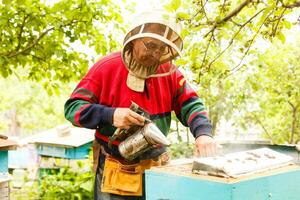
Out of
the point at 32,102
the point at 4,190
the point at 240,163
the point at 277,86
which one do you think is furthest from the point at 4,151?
the point at 32,102

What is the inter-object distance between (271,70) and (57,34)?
3.10 metres

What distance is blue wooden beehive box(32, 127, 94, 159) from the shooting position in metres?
5.93

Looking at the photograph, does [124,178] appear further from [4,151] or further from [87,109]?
[4,151]

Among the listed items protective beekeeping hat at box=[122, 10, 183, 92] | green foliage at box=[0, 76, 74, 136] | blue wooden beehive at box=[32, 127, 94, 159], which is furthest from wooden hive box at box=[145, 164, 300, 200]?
green foliage at box=[0, 76, 74, 136]

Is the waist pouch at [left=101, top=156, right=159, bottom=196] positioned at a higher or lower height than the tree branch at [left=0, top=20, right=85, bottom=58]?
lower

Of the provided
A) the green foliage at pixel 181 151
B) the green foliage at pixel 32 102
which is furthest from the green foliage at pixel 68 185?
the green foliage at pixel 32 102

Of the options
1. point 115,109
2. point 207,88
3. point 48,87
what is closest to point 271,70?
point 207,88

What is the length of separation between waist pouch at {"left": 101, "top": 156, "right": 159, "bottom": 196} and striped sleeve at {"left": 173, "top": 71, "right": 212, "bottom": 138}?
14.6 inches

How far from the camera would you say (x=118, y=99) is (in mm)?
2564

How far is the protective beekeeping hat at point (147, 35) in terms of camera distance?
2494 millimetres

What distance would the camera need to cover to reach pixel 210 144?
7.93 feet

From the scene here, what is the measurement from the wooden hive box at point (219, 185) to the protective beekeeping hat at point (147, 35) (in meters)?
0.73

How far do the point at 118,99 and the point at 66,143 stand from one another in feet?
11.6

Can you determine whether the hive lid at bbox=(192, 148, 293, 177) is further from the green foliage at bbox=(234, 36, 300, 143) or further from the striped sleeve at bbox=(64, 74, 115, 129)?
the green foliage at bbox=(234, 36, 300, 143)
